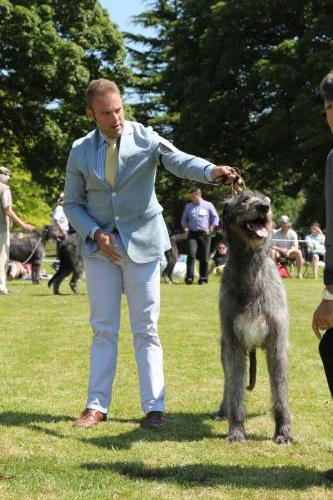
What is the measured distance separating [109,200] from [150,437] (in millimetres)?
1488

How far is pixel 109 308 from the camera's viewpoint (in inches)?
193

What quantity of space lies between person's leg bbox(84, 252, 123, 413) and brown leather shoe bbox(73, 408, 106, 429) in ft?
0.09

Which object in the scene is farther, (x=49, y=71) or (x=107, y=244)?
(x=49, y=71)

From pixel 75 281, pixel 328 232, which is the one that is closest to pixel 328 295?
pixel 328 232

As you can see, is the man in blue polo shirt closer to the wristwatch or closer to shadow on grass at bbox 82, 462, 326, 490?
shadow on grass at bbox 82, 462, 326, 490

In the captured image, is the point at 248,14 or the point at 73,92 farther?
the point at 248,14

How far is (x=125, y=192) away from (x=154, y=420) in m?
1.44

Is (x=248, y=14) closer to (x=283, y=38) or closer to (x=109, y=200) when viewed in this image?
(x=283, y=38)

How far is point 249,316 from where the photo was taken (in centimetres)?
445

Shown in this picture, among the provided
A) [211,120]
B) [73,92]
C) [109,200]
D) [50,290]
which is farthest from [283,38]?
[109,200]

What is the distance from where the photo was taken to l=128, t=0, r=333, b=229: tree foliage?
28.1 meters

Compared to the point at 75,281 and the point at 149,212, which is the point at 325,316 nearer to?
the point at 149,212

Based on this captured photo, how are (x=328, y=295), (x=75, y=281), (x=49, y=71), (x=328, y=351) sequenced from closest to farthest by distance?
(x=328, y=295) < (x=328, y=351) < (x=75, y=281) < (x=49, y=71)

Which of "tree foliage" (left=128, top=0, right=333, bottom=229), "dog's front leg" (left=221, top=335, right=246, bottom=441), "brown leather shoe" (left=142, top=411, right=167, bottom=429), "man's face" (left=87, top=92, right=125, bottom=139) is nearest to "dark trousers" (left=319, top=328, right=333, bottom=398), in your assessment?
"dog's front leg" (left=221, top=335, right=246, bottom=441)
